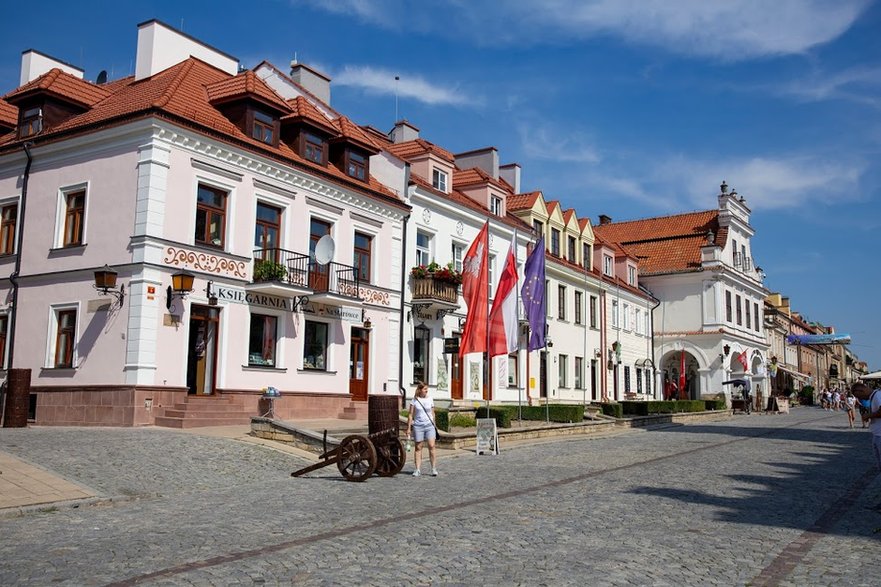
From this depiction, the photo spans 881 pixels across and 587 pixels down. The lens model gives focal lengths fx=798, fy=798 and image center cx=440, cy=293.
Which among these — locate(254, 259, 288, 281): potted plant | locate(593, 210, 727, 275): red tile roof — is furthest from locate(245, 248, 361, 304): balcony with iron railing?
locate(593, 210, 727, 275): red tile roof

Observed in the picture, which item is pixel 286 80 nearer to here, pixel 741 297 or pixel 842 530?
pixel 842 530

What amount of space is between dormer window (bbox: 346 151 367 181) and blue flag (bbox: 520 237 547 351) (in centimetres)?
675

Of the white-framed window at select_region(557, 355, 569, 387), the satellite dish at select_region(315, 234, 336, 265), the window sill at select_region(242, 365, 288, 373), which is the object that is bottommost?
the window sill at select_region(242, 365, 288, 373)

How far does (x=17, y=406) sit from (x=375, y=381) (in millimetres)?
A: 11317

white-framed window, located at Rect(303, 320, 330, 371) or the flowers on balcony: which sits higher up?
the flowers on balcony

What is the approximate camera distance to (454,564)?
7.58m

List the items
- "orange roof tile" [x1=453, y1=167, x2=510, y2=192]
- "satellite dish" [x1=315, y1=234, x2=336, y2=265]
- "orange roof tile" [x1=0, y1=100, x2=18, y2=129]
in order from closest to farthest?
1. "satellite dish" [x1=315, y1=234, x2=336, y2=265]
2. "orange roof tile" [x1=0, y1=100, x2=18, y2=129]
3. "orange roof tile" [x1=453, y1=167, x2=510, y2=192]

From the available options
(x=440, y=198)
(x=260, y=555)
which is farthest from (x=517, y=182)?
(x=260, y=555)

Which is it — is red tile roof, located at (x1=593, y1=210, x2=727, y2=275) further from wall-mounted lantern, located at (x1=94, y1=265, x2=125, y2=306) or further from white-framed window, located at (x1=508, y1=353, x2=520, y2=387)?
wall-mounted lantern, located at (x1=94, y1=265, x2=125, y2=306)

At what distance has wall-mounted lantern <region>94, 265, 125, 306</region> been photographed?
65.2ft

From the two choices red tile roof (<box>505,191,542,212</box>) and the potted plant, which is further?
red tile roof (<box>505,191,542,212</box>)

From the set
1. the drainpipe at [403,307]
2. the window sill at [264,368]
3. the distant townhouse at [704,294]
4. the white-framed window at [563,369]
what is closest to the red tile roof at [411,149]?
the drainpipe at [403,307]

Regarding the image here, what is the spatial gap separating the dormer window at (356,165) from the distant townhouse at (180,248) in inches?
4.1

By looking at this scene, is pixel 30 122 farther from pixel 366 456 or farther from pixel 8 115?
pixel 366 456
